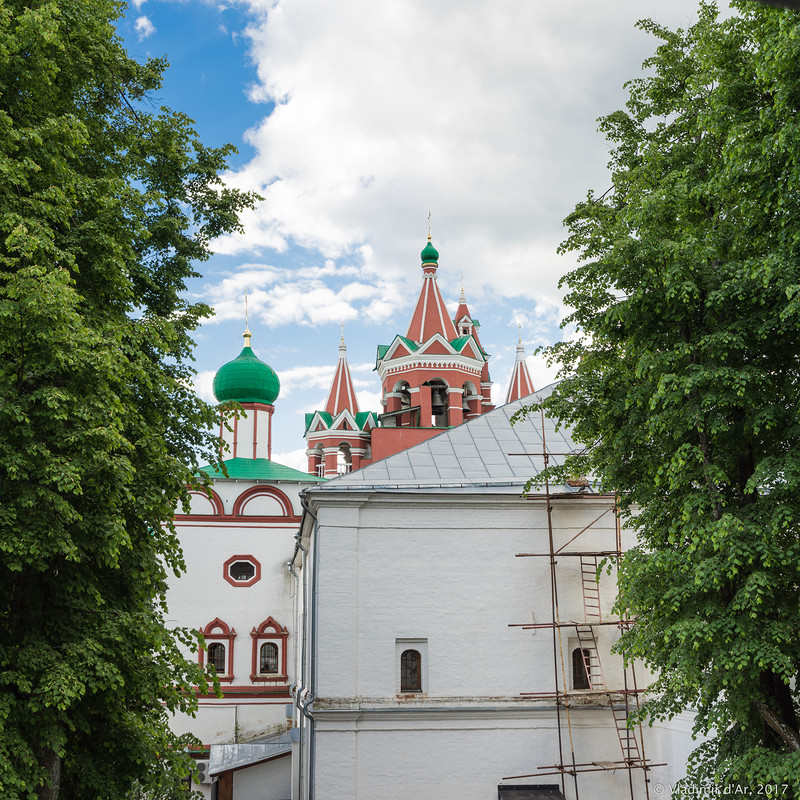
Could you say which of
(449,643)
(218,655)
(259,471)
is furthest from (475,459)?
(218,655)

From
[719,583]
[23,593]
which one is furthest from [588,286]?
[23,593]

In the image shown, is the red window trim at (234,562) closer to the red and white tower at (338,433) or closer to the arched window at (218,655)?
the arched window at (218,655)

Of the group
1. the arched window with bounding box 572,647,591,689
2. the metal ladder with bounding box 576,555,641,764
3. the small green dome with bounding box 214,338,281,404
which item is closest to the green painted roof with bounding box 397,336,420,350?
the small green dome with bounding box 214,338,281,404

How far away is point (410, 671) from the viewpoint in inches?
567

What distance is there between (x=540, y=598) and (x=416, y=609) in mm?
2202

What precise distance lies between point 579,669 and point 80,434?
10.6 meters

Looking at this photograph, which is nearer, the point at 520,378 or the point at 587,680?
the point at 587,680

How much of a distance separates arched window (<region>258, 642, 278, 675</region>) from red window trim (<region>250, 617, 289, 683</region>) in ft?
0.32

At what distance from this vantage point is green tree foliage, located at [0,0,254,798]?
7.02 metres

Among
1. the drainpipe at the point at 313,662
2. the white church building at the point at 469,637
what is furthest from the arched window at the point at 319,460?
the drainpipe at the point at 313,662

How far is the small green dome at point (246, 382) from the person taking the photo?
2952cm

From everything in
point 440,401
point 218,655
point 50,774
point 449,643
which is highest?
point 440,401

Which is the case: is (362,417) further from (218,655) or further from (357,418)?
(218,655)

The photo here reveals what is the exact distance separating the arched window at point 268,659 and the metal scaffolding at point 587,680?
43.0ft
